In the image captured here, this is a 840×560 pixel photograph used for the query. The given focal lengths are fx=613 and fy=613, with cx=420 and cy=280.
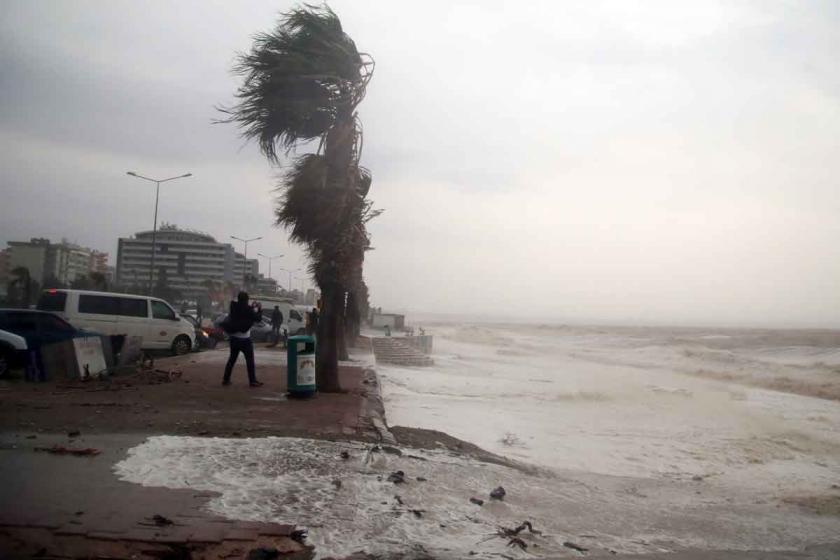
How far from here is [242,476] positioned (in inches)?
232

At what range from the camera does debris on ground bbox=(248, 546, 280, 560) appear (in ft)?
13.8

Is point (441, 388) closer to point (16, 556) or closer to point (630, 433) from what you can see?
point (630, 433)

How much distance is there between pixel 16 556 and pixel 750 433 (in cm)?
1460

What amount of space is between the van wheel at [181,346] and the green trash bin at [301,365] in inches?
425

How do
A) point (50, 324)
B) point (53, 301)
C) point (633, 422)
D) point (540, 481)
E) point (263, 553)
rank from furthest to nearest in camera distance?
point (53, 301) < point (633, 422) < point (50, 324) < point (540, 481) < point (263, 553)

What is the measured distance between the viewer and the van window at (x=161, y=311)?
63.8 ft

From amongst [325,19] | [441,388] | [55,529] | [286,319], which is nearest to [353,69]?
[325,19]

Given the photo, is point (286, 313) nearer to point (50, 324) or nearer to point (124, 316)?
point (124, 316)

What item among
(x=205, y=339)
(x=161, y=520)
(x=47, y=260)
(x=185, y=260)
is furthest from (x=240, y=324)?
(x=185, y=260)

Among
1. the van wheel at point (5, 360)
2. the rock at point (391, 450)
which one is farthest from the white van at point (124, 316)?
the rock at point (391, 450)

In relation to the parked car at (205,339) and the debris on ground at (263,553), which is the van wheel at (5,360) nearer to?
the debris on ground at (263,553)

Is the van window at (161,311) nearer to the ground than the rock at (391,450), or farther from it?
farther from it

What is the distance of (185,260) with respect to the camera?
303 feet

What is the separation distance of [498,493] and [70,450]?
4.41 meters
